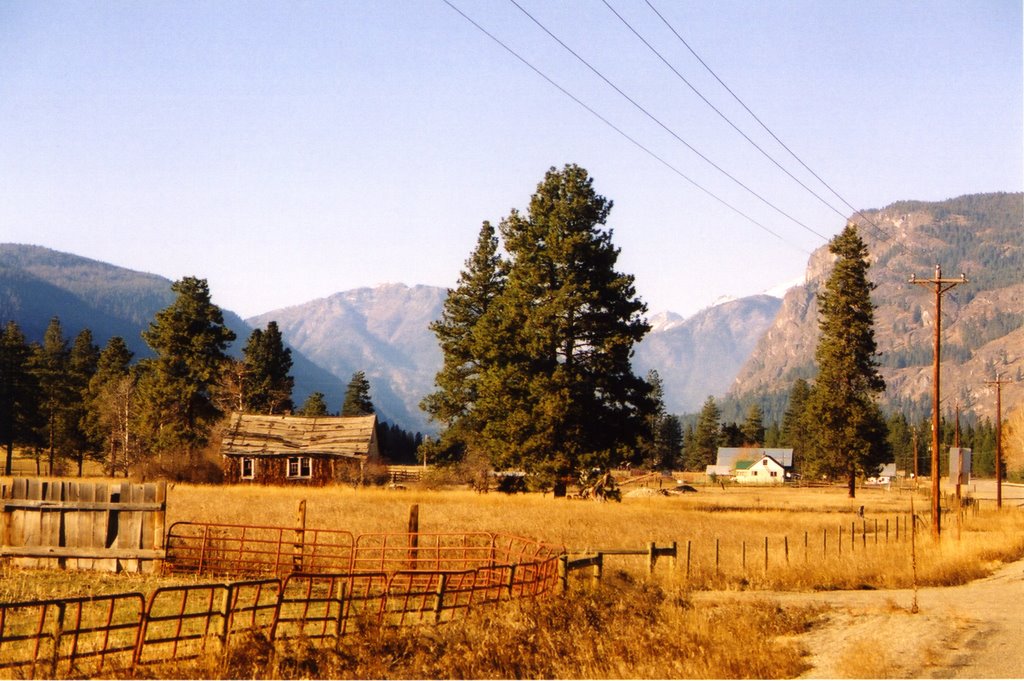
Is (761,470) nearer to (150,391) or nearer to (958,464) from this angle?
(958,464)

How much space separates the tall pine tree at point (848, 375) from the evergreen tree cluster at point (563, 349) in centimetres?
2283

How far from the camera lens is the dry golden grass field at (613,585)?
50.1 ft

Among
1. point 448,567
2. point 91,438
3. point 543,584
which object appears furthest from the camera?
point 91,438

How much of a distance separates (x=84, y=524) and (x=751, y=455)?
14556 cm

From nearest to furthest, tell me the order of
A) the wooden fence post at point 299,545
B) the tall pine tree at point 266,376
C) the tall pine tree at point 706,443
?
the wooden fence post at point 299,545 → the tall pine tree at point 266,376 → the tall pine tree at point 706,443

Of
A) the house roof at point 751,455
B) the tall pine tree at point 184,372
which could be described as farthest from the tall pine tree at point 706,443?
the tall pine tree at point 184,372

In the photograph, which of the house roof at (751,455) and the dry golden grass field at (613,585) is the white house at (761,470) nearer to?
the house roof at (751,455)

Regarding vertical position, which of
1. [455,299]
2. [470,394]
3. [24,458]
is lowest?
[24,458]

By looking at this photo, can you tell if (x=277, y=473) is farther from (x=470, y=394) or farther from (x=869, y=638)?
(x=869, y=638)

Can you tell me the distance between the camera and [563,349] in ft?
165

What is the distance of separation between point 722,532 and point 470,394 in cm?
2552

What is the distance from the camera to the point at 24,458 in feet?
333

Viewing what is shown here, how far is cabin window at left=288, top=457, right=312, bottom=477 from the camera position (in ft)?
217

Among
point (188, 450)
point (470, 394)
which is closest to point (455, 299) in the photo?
point (470, 394)
